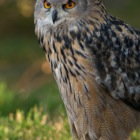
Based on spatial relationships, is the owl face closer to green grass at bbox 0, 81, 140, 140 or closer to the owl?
the owl

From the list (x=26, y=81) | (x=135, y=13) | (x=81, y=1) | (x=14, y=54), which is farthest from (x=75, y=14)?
(x=135, y=13)

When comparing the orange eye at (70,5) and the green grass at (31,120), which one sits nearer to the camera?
the orange eye at (70,5)

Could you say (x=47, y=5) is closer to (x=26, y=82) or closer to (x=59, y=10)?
(x=59, y=10)

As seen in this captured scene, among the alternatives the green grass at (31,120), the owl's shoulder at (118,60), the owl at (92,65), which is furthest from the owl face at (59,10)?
the green grass at (31,120)

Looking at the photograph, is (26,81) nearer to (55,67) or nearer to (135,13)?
(55,67)

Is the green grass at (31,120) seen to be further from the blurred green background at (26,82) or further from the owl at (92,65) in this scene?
the owl at (92,65)

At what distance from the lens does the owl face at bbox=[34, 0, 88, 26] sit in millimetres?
7039

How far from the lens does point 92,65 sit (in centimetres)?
691

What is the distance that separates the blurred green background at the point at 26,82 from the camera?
7.41m

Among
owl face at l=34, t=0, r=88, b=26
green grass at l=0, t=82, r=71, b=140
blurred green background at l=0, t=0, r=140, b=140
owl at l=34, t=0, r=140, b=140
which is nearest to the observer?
owl at l=34, t=0, r=140, b=140

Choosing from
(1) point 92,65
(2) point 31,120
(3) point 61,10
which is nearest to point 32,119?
(2) point 31,120

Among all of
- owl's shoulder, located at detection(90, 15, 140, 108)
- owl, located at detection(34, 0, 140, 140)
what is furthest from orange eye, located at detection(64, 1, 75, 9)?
owl's shoulder, located at detection(90, 15, 140, 108)

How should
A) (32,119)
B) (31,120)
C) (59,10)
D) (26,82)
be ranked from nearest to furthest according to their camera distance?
(59,10) → (31,120) → (32,119) → (26,82)

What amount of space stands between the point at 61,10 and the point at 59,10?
0.08 ft
